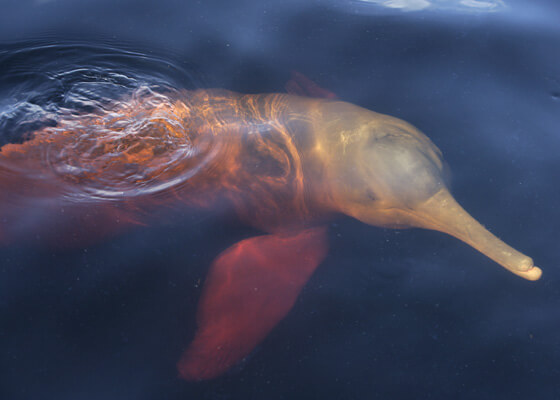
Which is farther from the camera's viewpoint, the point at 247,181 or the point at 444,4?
the point at 444,4

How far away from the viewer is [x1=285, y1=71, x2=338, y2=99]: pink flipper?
16.2 feet

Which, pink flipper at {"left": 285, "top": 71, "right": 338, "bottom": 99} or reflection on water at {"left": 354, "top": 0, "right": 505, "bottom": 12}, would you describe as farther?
reflection on water at {"left": 354, "top": 0, "right": 505, "bottom": 12}

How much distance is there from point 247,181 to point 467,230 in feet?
6.61

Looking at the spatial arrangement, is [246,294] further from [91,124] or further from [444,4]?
[444,4]

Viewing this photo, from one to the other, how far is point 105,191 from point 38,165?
26.6 inches

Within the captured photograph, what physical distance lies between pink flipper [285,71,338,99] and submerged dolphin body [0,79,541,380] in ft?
0.93

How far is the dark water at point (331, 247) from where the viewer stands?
3.20 m

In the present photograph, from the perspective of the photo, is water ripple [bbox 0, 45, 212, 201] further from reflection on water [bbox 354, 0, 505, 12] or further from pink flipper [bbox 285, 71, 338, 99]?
reflection on water [bbox 354, 0, 505, 12]

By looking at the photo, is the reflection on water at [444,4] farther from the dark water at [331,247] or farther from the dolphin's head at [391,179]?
the dolphin's head at [391,179]

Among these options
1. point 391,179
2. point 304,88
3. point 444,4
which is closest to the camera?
point 391,179

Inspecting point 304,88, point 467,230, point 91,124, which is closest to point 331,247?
point 467,230

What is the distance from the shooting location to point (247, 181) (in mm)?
4223

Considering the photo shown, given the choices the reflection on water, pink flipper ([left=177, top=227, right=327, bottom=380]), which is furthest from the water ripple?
the reflection on water

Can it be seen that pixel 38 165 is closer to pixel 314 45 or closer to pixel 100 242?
pixel 100 242
